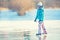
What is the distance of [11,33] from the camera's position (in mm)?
5793

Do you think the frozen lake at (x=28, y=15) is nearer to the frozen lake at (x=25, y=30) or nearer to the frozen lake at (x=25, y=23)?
the frozen lake at (x=25, y=23)

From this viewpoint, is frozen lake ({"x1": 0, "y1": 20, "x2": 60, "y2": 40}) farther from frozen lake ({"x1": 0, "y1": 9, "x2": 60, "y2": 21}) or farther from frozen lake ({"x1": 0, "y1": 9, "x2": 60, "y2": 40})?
frozen lake ({"x1": 0, "y1": 9, "x2": 60, "y2": 21})

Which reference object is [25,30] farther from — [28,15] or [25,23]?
[28,15]

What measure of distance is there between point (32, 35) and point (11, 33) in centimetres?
66

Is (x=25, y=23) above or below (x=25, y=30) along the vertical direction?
above

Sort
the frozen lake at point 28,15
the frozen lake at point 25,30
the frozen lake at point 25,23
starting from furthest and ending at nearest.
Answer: the frozen lake at point 28,15
the frozen lake at point 25,23
the frozen lake at point 25,30

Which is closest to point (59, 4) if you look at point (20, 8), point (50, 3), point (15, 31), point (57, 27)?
point (50, 3)

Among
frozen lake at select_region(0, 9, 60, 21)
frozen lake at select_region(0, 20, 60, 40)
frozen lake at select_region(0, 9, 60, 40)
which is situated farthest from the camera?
frozen lake at select_region(0, 9, 60, 21)

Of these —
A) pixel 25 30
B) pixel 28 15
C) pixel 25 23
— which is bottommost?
pixel 25 30

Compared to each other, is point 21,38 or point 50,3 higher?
point 50,3

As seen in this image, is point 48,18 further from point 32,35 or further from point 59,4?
point 32,35

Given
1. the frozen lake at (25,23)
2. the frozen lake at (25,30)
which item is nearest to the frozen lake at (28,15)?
the frozen lake at (25,23)

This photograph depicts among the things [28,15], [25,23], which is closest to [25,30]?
[25,23]

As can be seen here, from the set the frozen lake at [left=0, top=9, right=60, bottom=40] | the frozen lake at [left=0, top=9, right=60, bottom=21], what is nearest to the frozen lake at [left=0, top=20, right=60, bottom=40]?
the frozen lake at [left=0, top=9, right=60, bottom=40]
